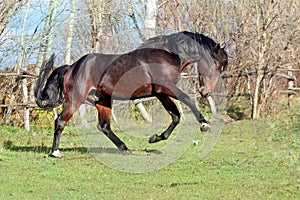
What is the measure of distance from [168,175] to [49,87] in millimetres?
3537

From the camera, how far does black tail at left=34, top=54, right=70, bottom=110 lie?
9875 millimetres

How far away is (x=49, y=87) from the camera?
32.5 ft

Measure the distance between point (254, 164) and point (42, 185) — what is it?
3.41m

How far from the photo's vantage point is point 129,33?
48.6ft

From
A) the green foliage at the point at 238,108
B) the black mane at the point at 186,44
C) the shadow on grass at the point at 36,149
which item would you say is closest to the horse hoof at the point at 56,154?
the shadow on grass at the point at 36,149

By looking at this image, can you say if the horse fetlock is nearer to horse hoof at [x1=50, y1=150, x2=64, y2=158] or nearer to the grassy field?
horse hoof at [x1=50, y1=150, x2=64, y2=158]

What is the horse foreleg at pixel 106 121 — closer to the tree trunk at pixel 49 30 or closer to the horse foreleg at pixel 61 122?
the horse foreleg at pixel 61 122

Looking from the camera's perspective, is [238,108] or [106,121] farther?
[238,108]

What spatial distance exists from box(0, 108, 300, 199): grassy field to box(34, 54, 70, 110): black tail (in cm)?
96

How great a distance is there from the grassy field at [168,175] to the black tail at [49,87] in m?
0.96

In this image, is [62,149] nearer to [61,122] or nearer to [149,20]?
[61,122]

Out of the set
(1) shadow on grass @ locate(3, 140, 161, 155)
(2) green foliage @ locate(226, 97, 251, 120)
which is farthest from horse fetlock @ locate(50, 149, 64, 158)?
(2) green foliage @ locate(226, 97, 251, 120)

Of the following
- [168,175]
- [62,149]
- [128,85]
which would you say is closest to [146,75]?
[128,85]

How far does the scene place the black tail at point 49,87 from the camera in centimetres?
988
